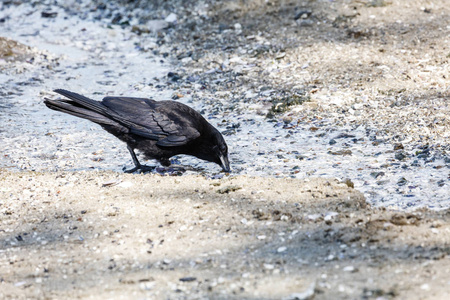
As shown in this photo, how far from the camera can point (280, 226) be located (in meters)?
4.40

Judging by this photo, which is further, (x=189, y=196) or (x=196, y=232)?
(x=189, y=196)

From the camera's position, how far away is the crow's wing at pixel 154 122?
6262 millimetres

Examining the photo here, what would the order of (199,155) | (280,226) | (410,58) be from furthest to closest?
(410,58), (199,155), (280,226)

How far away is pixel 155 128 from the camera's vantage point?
20.7 ft

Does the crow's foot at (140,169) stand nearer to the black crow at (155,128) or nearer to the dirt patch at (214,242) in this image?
the black crow at (155,128)

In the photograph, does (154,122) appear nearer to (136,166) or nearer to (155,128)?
(155,128)

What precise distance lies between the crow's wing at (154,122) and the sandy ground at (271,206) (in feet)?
2.11

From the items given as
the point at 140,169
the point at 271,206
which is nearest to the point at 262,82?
the point at 140,169

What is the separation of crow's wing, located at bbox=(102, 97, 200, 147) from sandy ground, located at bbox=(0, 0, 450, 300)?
2.11ft

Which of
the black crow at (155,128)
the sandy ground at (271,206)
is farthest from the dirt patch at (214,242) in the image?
the black crow at (155,128)

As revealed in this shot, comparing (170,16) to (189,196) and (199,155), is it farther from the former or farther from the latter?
(189,196)

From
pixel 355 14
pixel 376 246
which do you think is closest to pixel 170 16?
pixel 355 14

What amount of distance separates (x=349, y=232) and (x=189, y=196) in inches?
57.7

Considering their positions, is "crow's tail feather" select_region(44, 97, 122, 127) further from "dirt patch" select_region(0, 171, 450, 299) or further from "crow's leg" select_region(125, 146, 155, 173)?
"dirt patch" select_region(0, 171, 450, 299)
